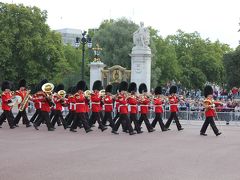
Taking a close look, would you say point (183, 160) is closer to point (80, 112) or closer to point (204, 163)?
point (204, 163)

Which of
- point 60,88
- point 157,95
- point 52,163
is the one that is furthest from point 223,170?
point 60,88

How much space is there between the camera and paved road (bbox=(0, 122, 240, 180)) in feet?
28.0

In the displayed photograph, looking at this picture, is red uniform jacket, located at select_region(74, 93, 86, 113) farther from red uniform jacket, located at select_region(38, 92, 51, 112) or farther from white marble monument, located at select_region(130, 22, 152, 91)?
white marble monument, located at select_region(130, 22, 152, 91)

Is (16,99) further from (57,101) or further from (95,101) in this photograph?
(95,101)

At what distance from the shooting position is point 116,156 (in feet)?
35.0

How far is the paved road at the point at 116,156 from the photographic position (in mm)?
8531

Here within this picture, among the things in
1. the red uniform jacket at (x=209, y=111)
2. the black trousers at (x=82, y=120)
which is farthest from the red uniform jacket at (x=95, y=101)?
the red uniform jacket at (x=209, y=111)

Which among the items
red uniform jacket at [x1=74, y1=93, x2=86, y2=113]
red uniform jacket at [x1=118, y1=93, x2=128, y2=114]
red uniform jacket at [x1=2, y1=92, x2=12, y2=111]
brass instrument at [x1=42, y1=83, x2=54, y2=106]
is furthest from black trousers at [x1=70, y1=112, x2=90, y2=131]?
red uniform jacket at [x1=2, y1=92, x2=12, y2=111]

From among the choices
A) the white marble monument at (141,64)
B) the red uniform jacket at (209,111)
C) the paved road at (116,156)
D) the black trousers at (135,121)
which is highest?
the white marble monument at (141,64)

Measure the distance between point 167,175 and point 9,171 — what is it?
2.69m

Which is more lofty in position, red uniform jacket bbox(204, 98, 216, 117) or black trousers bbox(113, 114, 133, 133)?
red uniform jacket bbox(204, 98, 216, 117)

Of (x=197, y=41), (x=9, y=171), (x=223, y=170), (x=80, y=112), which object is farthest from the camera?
(x=197, y=41)

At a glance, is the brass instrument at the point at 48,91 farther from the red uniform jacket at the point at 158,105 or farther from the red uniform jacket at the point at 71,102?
the red uniform jacket at the point at 158,105

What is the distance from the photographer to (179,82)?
174 feet
